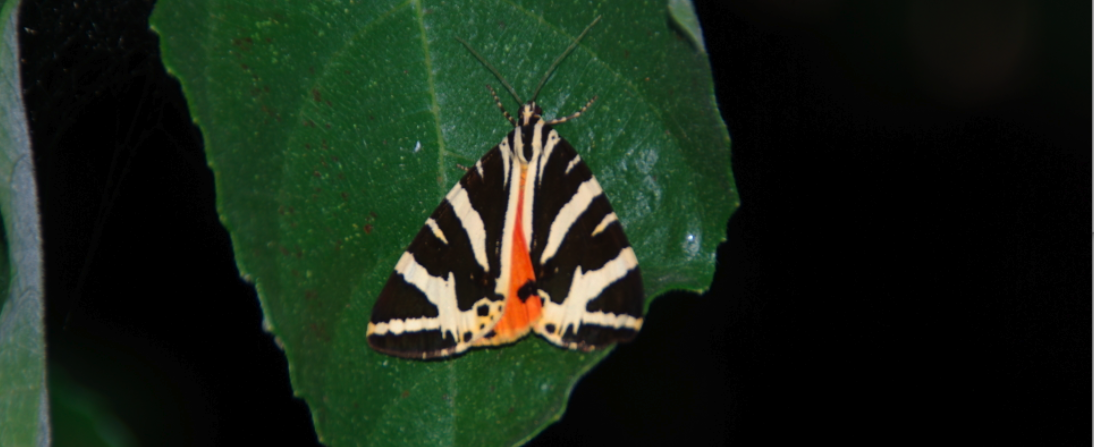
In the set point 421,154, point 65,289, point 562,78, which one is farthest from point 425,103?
point 65,289

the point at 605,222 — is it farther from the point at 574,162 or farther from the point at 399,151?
the point at 399,151

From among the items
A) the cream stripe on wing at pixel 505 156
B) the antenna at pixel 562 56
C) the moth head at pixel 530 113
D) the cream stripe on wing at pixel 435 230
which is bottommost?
the cream stripe on wing at pixel 435 230

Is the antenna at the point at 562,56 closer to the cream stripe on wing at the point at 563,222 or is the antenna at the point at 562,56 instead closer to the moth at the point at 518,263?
the moth at the point at 518,263

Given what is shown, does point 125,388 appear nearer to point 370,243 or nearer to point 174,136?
point 174,136

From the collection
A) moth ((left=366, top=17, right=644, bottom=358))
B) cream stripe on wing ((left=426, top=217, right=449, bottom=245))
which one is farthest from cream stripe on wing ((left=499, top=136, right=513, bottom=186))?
cream stripe on wing ((left=426, top=217, right=449, bottom=245))

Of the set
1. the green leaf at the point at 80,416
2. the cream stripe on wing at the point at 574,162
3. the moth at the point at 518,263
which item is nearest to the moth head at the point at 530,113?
the moth at the point at 518,263

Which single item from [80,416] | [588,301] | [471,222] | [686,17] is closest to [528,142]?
[471,222]
